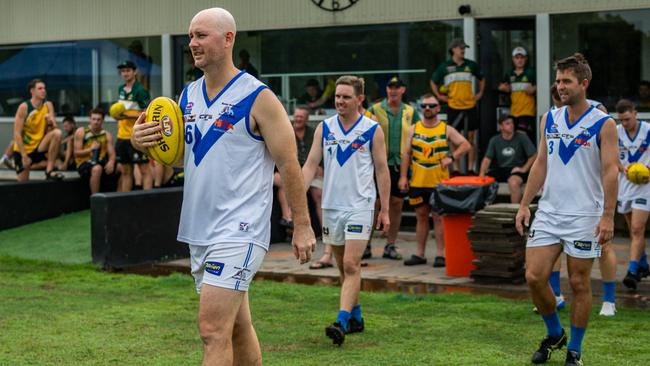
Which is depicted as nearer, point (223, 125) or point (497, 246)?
point (223, 125)

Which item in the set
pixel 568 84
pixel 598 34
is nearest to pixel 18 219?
pixel 598 34

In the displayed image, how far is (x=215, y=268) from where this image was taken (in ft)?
19.1

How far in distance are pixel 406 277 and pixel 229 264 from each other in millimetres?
6985

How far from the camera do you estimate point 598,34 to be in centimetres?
1608

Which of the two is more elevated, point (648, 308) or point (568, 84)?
point (568, 84)

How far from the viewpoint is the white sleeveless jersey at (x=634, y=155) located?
11758 mm

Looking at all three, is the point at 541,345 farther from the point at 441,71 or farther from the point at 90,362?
the point at 441,71

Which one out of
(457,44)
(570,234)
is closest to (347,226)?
(570,234)

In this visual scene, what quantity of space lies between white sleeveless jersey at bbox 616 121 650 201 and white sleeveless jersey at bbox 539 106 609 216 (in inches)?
158

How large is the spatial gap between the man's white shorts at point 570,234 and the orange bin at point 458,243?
4.51m

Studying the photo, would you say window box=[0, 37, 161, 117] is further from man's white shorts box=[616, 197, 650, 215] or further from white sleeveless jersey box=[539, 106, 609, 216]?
white sleeveless jersey box=[539, 106, 609, 216]

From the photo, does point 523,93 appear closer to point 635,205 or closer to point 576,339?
point 635,205

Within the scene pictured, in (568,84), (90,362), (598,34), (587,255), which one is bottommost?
(90,362)

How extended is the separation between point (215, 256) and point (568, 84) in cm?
310
